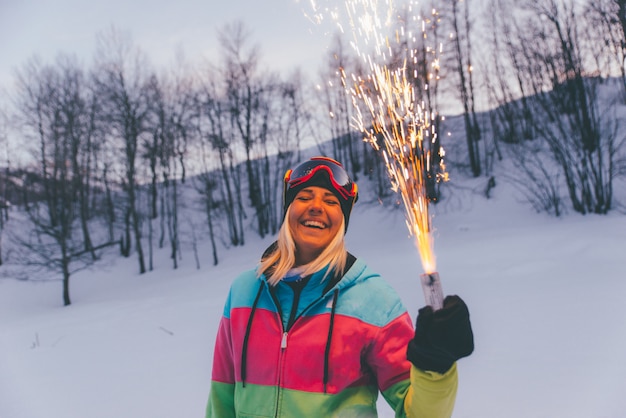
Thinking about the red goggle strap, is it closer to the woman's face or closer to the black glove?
the woman's face

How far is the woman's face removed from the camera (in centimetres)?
200

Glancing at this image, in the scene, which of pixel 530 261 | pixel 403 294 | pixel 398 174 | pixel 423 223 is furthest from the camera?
pixel 530 261

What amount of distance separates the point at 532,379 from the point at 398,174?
3.93 metres

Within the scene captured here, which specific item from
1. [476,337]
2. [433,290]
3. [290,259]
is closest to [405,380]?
[433,290]

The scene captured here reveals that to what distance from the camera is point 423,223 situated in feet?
6.66

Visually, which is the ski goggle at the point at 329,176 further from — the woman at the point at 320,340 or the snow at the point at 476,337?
the snow at the point at 476,337

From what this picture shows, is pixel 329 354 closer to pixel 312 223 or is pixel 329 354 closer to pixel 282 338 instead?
pixel 282 338

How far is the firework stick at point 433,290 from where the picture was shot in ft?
4.48

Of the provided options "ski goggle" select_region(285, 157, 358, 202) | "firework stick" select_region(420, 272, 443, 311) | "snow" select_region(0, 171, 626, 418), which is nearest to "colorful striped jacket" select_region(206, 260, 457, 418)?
"firework stick" select_region(420, 272, 443, 311)

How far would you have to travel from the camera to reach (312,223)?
200 centimetres

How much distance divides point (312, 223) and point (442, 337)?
2.93 ft

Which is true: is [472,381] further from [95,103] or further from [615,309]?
[95,103]

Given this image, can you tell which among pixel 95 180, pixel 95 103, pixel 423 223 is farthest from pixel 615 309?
pixel 95 180

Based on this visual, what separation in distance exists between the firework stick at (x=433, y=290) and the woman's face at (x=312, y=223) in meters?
0.73
